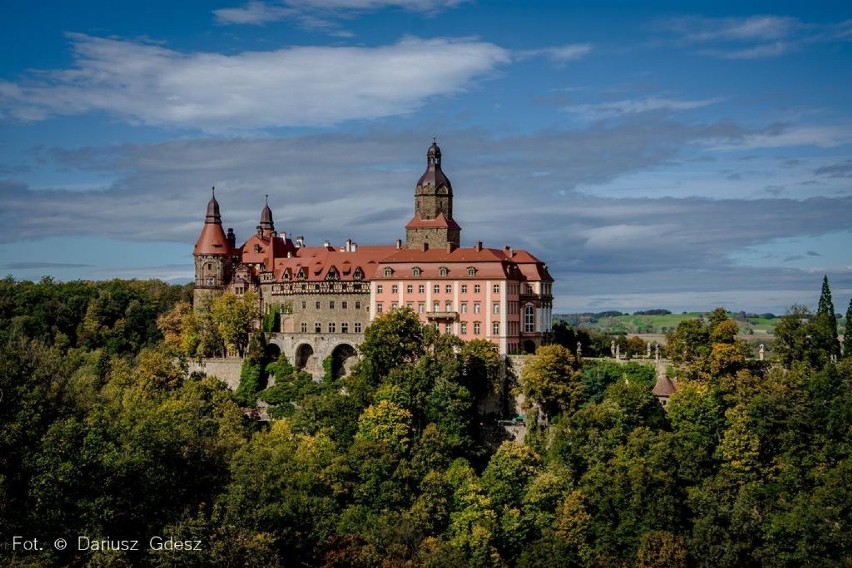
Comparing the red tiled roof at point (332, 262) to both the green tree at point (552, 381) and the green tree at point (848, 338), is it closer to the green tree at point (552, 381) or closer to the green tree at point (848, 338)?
the green tree at point (552, 381)

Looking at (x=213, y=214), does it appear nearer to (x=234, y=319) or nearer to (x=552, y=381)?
(x=234, y=319)

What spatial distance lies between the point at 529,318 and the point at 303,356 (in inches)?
643

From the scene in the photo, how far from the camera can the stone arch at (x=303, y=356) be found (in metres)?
81.0

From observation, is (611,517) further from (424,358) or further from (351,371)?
(351,371)

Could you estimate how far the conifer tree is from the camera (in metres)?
66.8

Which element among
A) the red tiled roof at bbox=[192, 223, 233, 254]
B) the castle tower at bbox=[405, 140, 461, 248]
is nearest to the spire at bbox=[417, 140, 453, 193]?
the castle tower at bbox=[405, 140, 461, 248]

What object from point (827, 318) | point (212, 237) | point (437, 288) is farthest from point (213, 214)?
point (827, 318)

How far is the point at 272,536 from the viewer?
50.0 metres

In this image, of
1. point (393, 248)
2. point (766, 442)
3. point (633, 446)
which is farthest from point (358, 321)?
point (766, 442)

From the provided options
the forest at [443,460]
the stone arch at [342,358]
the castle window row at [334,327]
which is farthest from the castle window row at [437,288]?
the forest at [443,460]

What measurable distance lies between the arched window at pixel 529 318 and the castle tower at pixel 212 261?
2461 cm

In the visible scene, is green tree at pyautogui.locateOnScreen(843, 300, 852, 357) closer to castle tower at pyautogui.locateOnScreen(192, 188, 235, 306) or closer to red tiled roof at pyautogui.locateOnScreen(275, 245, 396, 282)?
red tiled roof at pyautogui.locateOnScreen(275, 245, 396, 282)

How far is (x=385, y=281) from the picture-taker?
7925 centimetres

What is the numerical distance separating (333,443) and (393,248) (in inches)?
953
